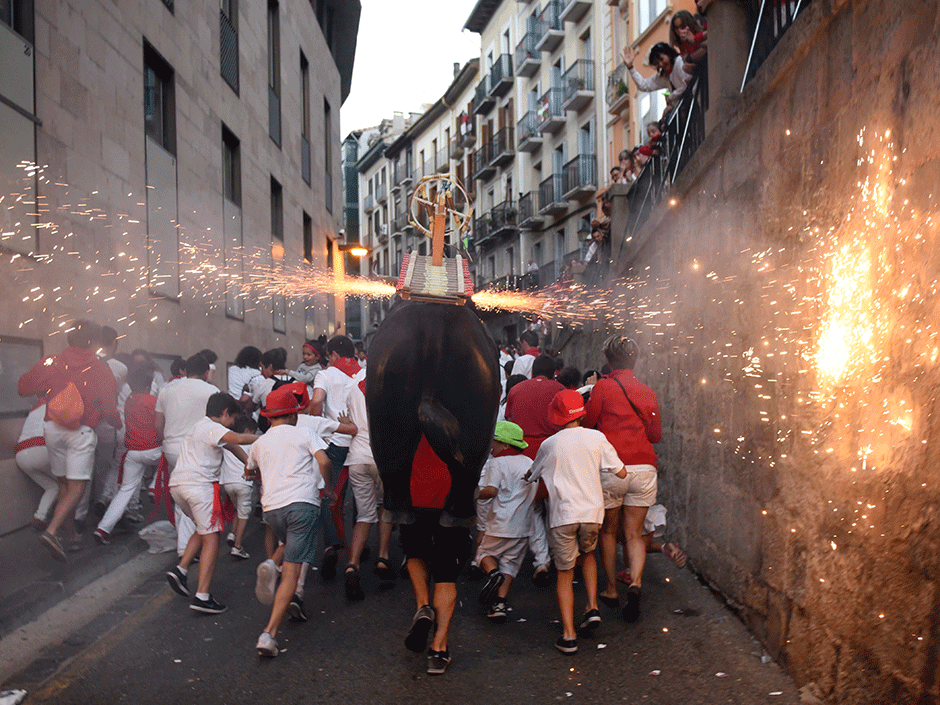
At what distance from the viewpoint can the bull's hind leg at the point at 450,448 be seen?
4215mm

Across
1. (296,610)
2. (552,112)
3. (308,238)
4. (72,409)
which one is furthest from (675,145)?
(552,112)

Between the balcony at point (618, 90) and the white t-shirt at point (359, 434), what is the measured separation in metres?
22.0

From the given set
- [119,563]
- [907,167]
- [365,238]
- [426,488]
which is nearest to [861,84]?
[907,167]

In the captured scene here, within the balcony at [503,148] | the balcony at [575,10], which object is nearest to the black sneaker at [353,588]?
the balcony at [575,10]

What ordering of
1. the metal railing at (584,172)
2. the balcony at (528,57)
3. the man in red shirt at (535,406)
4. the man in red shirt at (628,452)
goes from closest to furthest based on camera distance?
1. the man in red shirt at (628,452)
2. the man in red shirt at (535,406)
3. the metal railing at (584,172)
4. the balcony at (528,57)

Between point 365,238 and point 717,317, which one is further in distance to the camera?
point 365,238

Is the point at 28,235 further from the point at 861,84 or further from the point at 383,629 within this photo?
the point at 861,84

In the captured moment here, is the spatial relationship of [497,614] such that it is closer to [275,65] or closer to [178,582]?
[178,582]

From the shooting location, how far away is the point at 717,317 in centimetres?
590

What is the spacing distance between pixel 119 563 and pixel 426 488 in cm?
355

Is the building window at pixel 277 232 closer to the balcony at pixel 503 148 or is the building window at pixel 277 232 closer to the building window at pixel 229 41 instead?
the building window at pixel 229 41

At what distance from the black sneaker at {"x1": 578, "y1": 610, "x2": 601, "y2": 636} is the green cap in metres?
1.31

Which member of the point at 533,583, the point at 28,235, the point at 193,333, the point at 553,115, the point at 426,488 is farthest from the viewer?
the point at 553,115

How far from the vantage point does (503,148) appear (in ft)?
125
